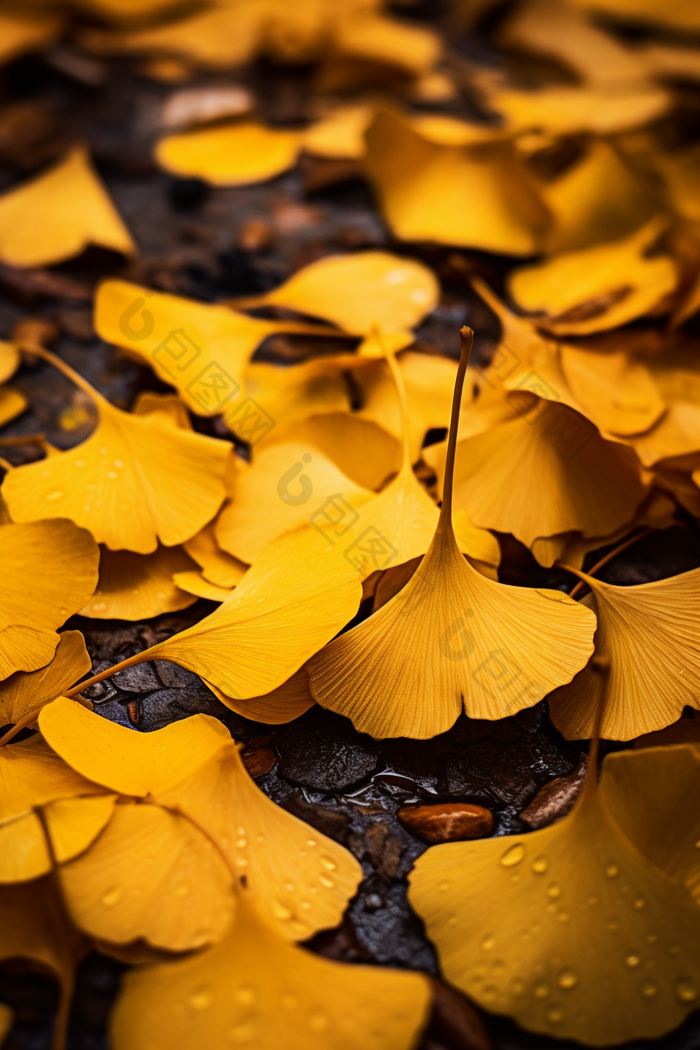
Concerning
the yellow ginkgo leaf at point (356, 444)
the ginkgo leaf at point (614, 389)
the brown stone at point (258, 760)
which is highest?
the ginkgo leaf at point (614, 389)

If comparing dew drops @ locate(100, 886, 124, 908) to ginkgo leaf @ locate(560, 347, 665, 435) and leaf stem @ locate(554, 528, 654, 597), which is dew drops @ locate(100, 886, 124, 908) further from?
ginkgo leaf @ locate(560, 347, 665, 435)

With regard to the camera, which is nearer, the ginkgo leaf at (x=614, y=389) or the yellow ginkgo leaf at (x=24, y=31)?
the ginkgo leaf at (x=614, y=389)

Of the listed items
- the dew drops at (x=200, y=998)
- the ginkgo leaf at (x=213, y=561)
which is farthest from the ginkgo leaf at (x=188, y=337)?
the dew drops at (x=200, y=998)

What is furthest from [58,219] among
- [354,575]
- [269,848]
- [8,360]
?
[269,848]

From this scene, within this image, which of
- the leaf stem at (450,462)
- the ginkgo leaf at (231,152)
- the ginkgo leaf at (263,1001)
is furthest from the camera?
the ginkgo leaf at (231,152)

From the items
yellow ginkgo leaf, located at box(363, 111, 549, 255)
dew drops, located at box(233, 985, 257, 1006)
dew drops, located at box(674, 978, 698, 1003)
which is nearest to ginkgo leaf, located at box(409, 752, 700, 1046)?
dew drops, located at box(674, 978, 698, 1003)

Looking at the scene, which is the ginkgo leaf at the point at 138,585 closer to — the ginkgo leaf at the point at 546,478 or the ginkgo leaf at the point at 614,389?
the ginkgo leaf at the point at 546,478

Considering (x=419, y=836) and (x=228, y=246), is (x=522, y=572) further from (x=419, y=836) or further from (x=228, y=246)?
(x=228, y=246)
